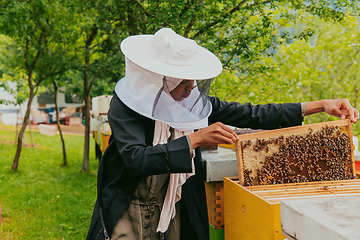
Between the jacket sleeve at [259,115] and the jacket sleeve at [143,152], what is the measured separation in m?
0.60

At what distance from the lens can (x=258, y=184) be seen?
1750 millimetres

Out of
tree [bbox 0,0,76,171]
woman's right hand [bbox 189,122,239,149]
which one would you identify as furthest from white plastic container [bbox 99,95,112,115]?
woman's right hand [bbox 189,122,239,149]

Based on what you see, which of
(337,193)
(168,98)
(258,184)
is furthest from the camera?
(258,184)

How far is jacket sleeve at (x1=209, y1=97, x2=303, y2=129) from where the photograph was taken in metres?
1.96

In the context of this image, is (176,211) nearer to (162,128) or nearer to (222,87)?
(162,128)

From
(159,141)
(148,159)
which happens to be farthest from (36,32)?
(148,159)

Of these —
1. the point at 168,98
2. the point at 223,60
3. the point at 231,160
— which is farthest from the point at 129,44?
the point at 223,60

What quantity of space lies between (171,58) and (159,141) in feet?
Answer: 1.44

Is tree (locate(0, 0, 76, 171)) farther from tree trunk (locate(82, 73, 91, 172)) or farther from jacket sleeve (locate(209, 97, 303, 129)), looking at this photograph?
jacket sleeve (locate(209, 97, 303, 129))

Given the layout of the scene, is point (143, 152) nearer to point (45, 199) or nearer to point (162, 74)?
point (162, 74)

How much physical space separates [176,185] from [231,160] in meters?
0.47

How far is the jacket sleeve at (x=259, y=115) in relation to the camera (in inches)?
77.2

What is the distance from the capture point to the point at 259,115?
1968mm

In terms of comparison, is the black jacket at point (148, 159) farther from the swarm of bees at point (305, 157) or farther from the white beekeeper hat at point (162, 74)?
the swarm of bees at point (305, 157)
